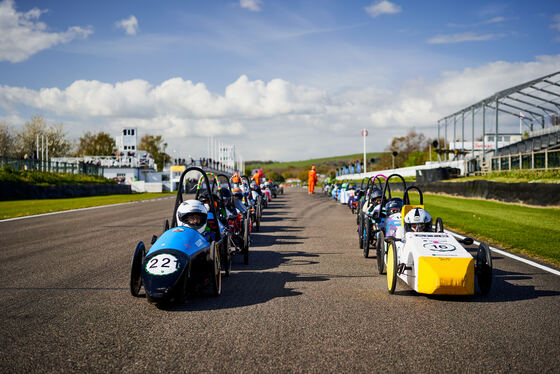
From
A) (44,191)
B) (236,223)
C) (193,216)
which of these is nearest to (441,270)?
(193,216)

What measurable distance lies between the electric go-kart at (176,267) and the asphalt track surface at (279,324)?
0.20 meters

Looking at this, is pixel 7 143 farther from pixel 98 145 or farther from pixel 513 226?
pixel 513 226

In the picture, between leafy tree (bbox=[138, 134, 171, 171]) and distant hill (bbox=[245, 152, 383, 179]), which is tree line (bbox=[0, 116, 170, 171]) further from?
distant hill (bbox=[245, 152, 383, 179])

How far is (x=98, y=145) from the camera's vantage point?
112 metres

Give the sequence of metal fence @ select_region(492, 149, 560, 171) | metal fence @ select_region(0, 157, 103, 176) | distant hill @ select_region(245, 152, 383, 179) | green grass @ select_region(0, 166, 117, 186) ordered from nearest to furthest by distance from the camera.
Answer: metal fence @ select_region(492, 149, 560, 171) → green grass @ select_region(0, 166, 117, 186) → metal fence @ select_region(0, 157, 103, 176) → distant hill @ select_region(245, 152, 383, 179)

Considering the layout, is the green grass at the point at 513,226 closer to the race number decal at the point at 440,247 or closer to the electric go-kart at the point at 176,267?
the race number decal at the point at 440,247

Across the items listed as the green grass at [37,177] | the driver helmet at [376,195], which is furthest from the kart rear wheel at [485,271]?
the green grass at [37,177]

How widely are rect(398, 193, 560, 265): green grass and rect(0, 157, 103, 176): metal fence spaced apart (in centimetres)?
3086

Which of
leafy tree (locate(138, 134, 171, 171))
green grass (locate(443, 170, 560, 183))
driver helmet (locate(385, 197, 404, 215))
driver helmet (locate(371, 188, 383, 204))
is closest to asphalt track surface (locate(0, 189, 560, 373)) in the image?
driver helmet (locate(385, 197, 404, 215))

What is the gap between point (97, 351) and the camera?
430 cm

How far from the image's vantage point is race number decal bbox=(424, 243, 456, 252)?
6164mm

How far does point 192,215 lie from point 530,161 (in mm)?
24575

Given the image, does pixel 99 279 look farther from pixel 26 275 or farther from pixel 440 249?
pixel 440 249

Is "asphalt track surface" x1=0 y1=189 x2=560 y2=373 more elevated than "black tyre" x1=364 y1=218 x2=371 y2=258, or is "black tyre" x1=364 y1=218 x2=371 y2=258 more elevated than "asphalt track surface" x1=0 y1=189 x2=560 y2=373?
"black tyre" x1=364 y1=218 x2=371 y2=258
